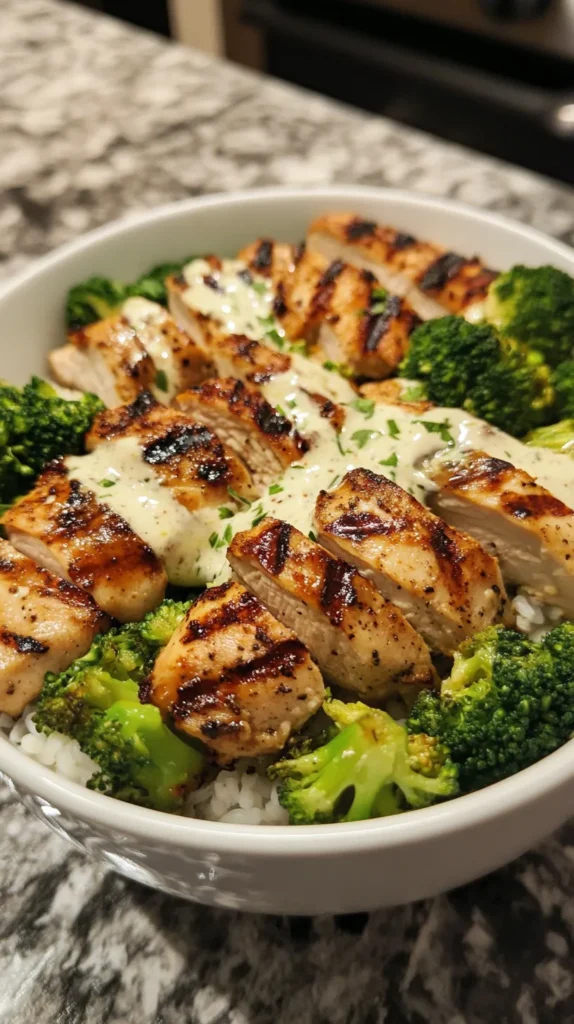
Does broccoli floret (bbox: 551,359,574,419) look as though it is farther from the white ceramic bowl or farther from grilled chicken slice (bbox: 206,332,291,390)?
the white ceramic bowl

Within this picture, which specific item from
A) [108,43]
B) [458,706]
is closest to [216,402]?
[458,706]

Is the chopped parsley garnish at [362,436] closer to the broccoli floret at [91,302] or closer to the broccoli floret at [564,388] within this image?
the broccoli floret at [564,388]

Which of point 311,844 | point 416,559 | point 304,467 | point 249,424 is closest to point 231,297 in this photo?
point 249,424

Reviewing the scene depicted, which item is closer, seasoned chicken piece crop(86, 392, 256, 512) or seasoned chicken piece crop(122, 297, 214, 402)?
seasoned chicken piece crop(86, 392, 256, 512)

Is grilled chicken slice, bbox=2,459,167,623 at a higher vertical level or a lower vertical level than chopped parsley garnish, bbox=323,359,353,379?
lower

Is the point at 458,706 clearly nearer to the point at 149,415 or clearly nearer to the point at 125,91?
the point at 149,415

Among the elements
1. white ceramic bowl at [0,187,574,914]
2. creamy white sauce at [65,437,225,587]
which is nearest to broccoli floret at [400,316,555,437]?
creamy white sauce at [65,437,225,587]

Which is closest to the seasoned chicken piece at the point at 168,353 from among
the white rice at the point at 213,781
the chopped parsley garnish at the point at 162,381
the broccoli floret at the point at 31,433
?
the chopped parsley garnish at the point at 162,381
